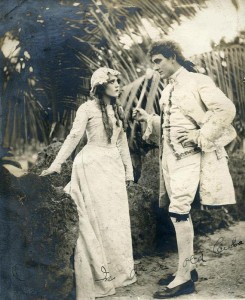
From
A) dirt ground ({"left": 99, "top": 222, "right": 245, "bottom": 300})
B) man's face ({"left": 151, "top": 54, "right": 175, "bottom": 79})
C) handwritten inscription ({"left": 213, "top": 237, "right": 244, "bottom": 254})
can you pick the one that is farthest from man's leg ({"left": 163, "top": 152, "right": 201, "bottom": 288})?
man's face ({"left": 151, "top": 54, "right": 175, "bottom": 79})

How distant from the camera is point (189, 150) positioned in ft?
14.3

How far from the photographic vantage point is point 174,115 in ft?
14.4

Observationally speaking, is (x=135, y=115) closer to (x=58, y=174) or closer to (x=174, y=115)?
(x=174, y=115)

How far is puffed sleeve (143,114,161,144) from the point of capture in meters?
4.49

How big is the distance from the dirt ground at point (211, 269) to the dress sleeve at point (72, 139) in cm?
115

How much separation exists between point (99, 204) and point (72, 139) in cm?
64

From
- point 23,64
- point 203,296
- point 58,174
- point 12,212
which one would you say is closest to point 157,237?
point 203,296

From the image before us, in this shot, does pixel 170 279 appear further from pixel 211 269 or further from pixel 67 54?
pixel 67 54

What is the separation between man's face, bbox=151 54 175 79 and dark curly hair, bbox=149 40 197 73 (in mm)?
35

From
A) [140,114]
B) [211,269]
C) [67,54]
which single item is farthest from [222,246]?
[67,54]

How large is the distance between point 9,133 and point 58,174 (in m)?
0.65

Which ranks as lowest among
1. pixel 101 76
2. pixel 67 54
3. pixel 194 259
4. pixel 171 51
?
pixel 194 259

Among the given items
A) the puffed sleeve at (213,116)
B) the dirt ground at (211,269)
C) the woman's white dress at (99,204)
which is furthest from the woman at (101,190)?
the puffed sleeve at (213,116)

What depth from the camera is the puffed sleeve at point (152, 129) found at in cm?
449
